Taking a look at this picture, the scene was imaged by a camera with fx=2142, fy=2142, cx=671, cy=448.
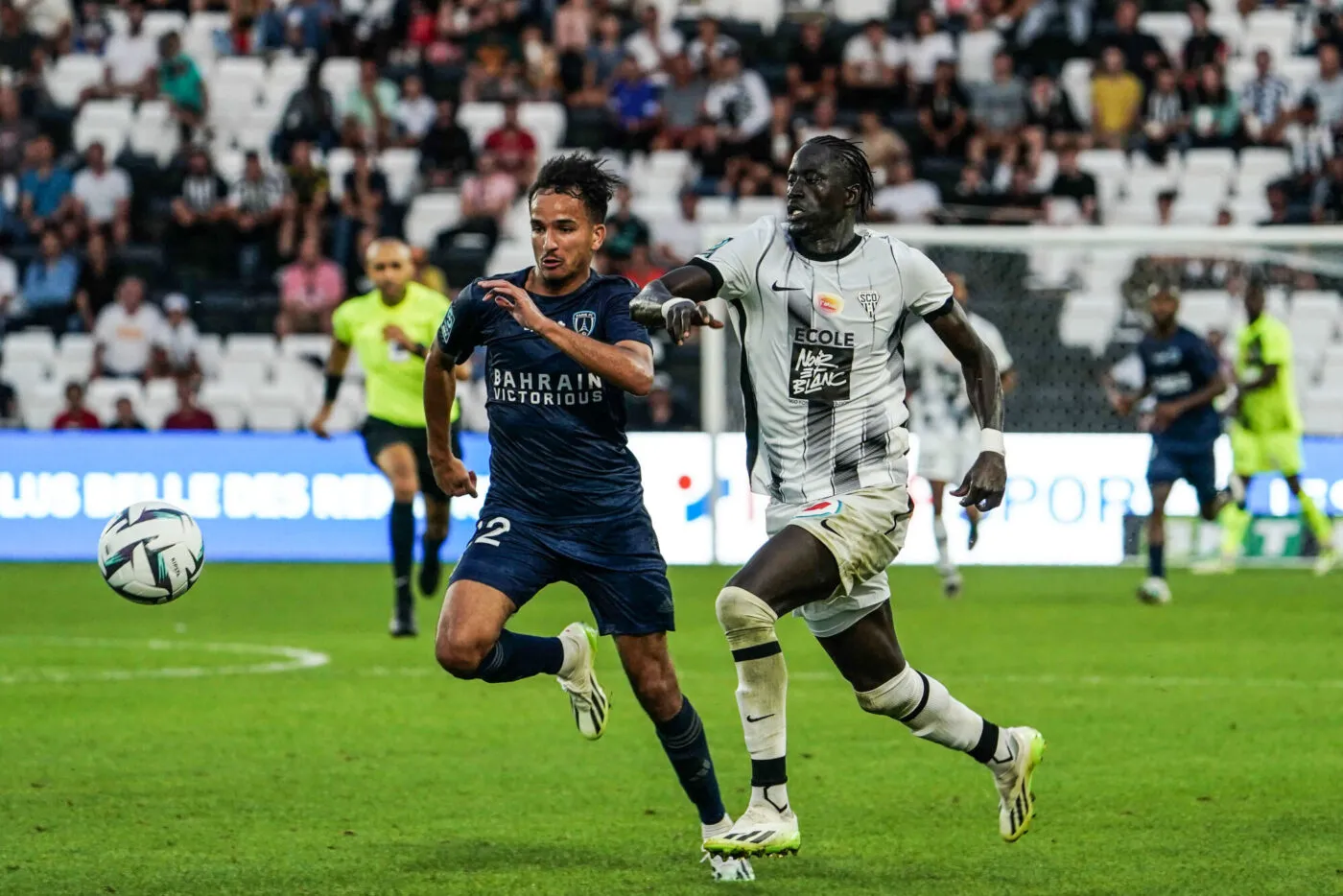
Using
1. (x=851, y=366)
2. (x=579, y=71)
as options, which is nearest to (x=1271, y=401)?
(x=579, y=71)

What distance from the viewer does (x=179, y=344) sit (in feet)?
68.3

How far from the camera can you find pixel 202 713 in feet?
31.8

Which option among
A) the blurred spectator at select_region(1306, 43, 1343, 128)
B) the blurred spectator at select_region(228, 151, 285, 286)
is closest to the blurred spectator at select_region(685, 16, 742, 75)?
the blurred spectator at select_region(228, 151, 285, 286)

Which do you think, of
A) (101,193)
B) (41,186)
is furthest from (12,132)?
(101,193)

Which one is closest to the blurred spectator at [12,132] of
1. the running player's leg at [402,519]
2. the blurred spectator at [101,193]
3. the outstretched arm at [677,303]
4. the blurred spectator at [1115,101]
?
the blurred spectator at [101,193]

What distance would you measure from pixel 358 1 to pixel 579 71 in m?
3.44

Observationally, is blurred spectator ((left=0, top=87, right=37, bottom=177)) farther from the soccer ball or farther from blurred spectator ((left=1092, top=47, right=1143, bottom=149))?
the soccer ball

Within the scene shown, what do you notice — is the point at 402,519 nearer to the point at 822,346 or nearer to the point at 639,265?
the point at 822,346

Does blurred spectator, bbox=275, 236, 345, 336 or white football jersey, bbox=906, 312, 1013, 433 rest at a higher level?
blurred spectator, bbox=275, 236, 345, 336

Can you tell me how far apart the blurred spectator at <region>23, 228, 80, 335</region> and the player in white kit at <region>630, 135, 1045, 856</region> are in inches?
643

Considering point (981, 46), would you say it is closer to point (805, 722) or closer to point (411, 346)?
point (411, 346)

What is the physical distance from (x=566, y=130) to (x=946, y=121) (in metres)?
4.01

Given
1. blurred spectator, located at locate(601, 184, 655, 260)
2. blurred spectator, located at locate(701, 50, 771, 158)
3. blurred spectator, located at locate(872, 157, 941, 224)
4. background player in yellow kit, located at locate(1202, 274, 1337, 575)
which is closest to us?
background player in yellow kit, located at locate(1202, 274, 1337, 575)

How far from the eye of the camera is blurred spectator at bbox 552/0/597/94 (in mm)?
23078
